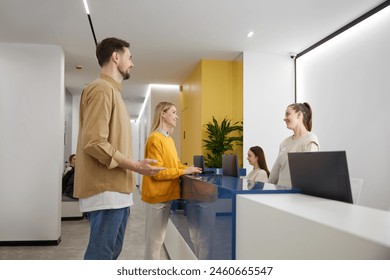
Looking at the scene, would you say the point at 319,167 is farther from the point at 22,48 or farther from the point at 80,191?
the point at 22,48

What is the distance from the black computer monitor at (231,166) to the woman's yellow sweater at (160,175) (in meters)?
0.41

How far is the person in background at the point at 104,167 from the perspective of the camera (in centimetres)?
168

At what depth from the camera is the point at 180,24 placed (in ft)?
15.2

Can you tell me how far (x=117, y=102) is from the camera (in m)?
1.80

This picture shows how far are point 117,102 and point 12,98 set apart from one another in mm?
4030

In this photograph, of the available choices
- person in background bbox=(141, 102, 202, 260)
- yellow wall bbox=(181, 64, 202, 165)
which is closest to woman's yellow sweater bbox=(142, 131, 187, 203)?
person in background bbox=(141, 102, 202, 260)

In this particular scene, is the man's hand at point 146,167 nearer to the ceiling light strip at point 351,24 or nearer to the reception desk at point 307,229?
the reception desk at point 307,229

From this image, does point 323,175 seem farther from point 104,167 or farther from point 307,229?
point 104,167

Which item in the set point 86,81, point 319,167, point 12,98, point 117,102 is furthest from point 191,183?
point 86,81

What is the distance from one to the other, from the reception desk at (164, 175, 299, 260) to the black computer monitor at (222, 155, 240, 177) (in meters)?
0.36

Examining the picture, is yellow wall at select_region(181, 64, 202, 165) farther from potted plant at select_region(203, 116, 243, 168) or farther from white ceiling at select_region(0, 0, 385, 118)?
white ceiling at select_region(0, 0, 385, 118)

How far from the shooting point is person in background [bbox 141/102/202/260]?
97.7 inches

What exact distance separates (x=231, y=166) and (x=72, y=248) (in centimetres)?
299

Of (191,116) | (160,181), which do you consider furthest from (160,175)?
(191,116)
